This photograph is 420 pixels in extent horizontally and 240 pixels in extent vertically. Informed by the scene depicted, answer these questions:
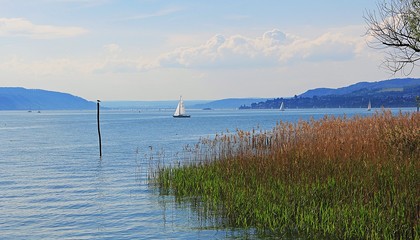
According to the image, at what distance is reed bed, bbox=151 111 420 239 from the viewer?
537 inches

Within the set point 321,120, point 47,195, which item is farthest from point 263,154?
point 47,195

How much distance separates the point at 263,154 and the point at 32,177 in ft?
58.0

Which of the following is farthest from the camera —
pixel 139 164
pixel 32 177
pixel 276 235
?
pixel 139 164

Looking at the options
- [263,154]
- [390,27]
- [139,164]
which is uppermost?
[390,27]

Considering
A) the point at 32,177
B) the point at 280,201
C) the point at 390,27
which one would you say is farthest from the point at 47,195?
the point at 390,27

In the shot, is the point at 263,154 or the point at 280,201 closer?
the point at 280,201

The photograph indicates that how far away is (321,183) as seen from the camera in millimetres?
16797

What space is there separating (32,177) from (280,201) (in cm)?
2232

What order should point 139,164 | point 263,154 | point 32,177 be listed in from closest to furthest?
1. point 263,154
2. point 32,177
3. point 139,164

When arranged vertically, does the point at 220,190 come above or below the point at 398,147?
below

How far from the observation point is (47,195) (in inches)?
1012

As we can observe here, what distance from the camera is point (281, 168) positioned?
63.1 feet

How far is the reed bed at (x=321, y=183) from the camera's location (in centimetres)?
1365

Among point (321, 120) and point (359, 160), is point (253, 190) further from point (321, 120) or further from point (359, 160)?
point (321, 120)
